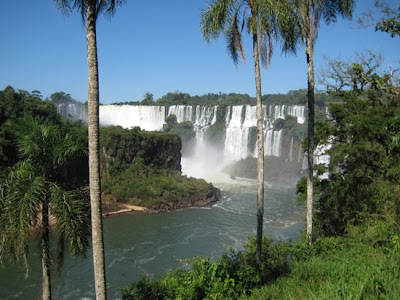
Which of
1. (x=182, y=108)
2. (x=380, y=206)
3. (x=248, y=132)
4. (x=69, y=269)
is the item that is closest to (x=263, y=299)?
(x=380, y=206)

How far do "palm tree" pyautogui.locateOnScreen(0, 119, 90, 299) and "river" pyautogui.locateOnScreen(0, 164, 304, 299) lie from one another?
3.08 metres

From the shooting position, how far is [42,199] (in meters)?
5.29

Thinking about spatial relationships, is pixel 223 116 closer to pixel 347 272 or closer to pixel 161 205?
pixel 161 205

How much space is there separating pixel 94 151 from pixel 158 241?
16431 mm

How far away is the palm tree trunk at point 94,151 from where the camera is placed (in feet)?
13.8

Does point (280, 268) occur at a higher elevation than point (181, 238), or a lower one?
higher

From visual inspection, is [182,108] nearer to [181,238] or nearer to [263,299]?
[181,238]

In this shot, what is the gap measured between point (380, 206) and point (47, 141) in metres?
8.32

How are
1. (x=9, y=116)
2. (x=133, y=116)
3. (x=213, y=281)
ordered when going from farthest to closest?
(x=133, y=116), (x=9, y=116), (x=213, y=281)

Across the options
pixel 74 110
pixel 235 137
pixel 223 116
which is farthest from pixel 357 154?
pixel 74 110

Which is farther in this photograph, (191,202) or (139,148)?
(139,148)

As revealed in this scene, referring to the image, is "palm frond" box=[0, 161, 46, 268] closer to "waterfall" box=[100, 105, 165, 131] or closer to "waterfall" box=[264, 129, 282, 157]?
"waterfall" box=[264, 129, 282, 157]

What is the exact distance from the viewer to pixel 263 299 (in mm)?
4812

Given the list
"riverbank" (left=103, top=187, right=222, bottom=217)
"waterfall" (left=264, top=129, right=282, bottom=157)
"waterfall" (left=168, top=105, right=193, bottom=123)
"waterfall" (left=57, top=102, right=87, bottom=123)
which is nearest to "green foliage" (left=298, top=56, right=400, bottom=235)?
"riverbank" (left=103, top=187, right=222, bottom=217)
